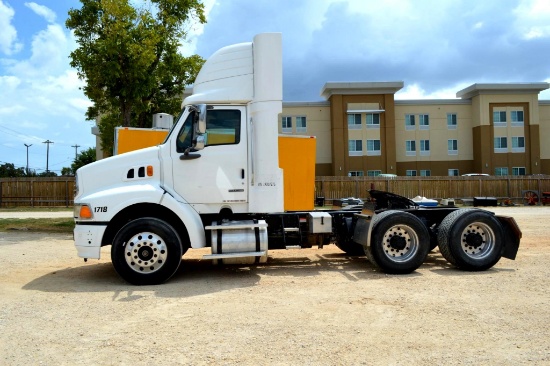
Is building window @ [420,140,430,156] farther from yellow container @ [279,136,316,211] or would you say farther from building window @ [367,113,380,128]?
yellow container @ [279,136,316,211]

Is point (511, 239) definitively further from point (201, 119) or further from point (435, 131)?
point (435, 131)

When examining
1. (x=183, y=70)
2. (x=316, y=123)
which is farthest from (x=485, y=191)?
(x=183, y=70)

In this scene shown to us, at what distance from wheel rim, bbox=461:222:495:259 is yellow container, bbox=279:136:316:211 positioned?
2899 millimetres

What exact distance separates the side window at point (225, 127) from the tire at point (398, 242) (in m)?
2.87

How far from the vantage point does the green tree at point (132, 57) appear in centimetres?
1638

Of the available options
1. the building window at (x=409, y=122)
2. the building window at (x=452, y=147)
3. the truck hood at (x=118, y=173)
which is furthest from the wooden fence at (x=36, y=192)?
the building window at (x=452, y=147)

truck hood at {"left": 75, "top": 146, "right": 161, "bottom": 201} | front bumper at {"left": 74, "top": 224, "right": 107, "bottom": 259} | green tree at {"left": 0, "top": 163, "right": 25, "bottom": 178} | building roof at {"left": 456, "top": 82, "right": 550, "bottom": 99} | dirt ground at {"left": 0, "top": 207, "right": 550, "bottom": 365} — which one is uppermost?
building roof at {"left": 456, "top": 82, "right": 550, "bottom": 99}

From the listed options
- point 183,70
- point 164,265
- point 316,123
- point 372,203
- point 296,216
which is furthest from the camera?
point 316,123

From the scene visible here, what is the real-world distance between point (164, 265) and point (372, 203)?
419 cm

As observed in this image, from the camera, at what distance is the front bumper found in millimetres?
7508

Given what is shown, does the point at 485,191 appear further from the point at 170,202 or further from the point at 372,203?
the point at 170,202

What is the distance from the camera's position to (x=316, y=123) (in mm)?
48750

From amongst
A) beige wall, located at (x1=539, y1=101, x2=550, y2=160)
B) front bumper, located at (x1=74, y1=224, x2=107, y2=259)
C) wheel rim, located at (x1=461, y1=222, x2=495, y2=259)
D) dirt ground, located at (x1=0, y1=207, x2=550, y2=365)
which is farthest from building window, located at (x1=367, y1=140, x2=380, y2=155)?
front bumper, located at (x1=74, y1=224, x2=107, y2=259)

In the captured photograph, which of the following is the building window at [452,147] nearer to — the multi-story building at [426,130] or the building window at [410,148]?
the multi-story building at [426,130]
